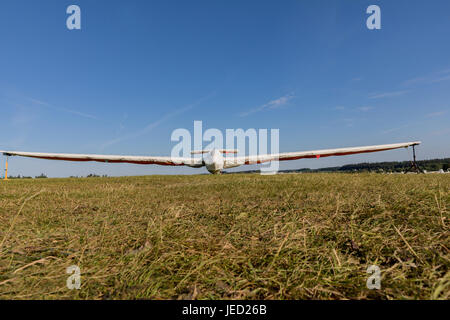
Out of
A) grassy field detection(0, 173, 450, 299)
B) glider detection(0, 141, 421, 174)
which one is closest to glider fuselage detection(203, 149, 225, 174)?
glider detection(0, 141, 421, 174)

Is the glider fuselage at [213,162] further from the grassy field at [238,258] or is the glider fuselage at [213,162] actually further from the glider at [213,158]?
the grassy field at [238,258]

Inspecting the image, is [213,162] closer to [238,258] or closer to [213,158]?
[213,158]

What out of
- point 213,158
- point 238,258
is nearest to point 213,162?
point 213,158

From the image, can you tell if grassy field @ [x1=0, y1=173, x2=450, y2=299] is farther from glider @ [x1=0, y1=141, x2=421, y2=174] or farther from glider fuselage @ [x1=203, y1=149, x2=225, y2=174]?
glider fuselage @ [x1=203, y1=149, x2=225, y2=174]

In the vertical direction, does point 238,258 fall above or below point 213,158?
below

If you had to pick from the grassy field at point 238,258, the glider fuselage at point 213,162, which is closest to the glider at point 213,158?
the glider fuselage at point 213,162

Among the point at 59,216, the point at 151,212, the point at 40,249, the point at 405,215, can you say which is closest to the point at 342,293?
the point at 405,215

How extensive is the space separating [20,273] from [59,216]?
5.33 ft

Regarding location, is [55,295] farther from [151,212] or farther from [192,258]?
[151,212]

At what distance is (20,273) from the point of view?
42.9 inches

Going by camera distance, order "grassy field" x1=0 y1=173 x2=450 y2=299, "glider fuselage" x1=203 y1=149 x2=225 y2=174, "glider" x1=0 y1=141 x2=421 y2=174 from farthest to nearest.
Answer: "glider fuselage" x1=203 y1=149 x2=225 y2=174 < "glider" x1=0 y1=141 x2=421 y2=174 < "grassy field" x1=0 y1=173 x2=450 y2=299

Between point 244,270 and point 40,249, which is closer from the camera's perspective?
point 244,270
